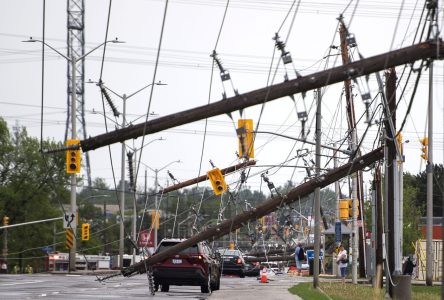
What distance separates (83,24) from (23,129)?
2420 cm

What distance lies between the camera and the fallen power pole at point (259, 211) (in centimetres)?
2636

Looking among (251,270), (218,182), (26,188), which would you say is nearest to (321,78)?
(218,182)

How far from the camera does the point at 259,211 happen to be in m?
27.5

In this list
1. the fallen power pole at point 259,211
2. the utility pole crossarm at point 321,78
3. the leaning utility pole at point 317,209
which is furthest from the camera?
the leaning utility pole at point 317,209

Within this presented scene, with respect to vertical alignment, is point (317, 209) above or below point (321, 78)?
below

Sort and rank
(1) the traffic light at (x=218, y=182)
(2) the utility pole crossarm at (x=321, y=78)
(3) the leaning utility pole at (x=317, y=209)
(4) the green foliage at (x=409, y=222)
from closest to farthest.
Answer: (2) the utility pole crossarm at (x=321, y=78), (3) the leaning utility pole at (x=317, y=209), (1) the traffic light at (x=218, y=182), (4) the green foliage at (x=409, y=222)

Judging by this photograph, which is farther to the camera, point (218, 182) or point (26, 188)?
point (26, 188)

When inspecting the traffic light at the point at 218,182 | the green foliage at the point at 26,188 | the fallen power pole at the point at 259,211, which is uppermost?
the green foliage at the point at 26,188

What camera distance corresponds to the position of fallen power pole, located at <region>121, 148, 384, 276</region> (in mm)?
26359

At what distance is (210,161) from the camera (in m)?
44.7

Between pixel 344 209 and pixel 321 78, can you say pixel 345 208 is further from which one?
pixel 321 78

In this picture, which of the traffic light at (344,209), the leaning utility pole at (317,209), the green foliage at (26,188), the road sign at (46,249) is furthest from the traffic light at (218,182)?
the road sign at (46,249)

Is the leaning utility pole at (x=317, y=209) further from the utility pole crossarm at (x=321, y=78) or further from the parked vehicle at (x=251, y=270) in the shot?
the parked vehicle at (x=251, y=270)

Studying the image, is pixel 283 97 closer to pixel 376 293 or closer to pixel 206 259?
pixel 376 293
